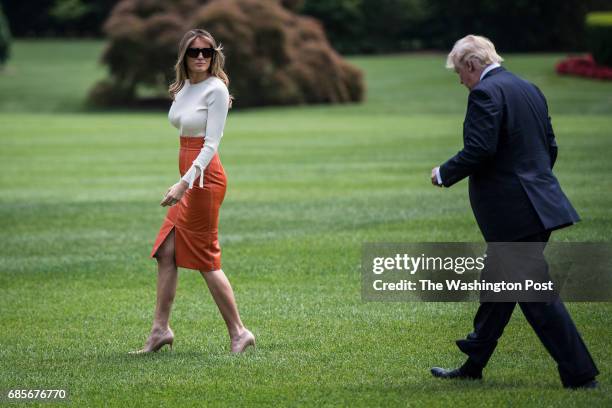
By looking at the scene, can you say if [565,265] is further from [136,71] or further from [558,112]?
[136,71]

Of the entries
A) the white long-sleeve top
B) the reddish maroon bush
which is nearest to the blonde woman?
the white long-sleeve top

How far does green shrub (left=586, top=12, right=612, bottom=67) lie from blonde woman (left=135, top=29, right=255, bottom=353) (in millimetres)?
37512

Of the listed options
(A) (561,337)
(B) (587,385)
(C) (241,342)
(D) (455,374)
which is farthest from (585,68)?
(A) (561,337)

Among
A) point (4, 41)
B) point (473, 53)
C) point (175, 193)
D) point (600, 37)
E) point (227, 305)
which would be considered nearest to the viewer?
point (473, 53)

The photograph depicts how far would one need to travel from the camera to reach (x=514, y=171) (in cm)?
597

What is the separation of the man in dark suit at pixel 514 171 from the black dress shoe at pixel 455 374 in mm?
563

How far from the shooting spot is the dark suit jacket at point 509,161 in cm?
589

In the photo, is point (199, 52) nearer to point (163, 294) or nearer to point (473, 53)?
point (163, 294)

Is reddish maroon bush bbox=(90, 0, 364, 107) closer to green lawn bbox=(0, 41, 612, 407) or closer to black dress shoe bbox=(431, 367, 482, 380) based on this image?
green lawn bbox=(0, 41, 612, 407)

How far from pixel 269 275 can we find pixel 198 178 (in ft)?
11.4

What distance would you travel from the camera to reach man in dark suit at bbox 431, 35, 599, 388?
5.89 m

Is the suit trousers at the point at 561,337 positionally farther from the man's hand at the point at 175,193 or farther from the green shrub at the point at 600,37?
the green shrub at the point at 600,37

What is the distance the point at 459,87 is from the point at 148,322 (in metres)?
38.6

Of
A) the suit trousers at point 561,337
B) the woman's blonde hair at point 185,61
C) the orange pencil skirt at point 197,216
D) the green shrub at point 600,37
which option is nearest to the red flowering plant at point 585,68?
the green shrub at point 600,37
